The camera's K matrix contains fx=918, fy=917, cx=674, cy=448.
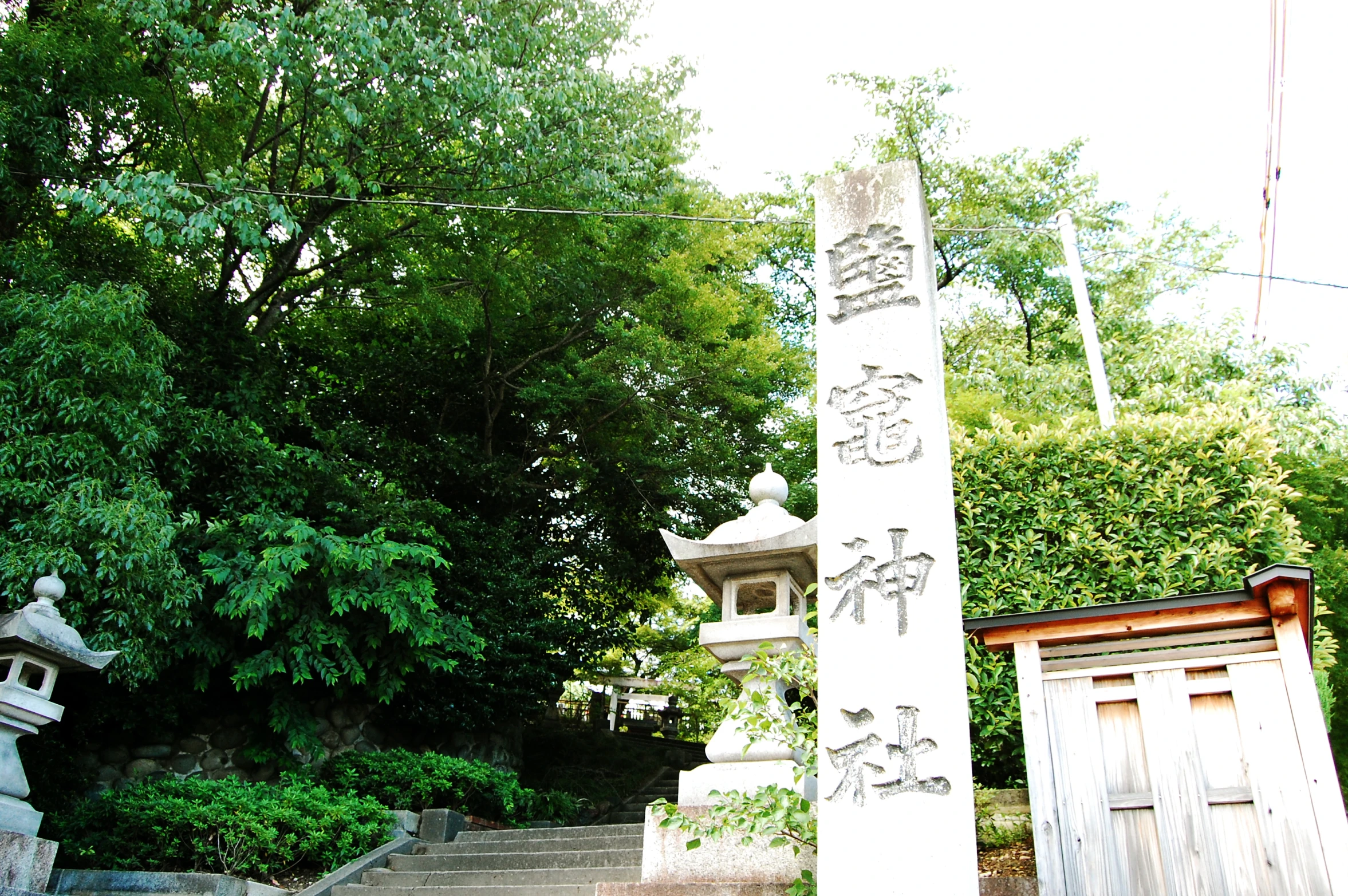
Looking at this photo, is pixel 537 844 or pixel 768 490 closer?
pixel 768 490

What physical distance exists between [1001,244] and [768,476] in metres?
9.52

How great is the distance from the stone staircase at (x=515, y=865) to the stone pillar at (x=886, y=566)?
118 inches

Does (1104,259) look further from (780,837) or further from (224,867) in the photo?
(224,867)

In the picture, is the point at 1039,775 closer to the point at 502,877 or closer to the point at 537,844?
the point at 502,877

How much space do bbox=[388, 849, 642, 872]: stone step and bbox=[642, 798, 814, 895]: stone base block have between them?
1.95 m

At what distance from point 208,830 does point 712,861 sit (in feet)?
14.9

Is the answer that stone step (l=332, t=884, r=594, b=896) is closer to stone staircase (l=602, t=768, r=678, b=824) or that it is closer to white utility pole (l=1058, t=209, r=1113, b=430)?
stone staircase (l=602, t=768, r=678, b=824)

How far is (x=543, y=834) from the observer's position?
8.41 m

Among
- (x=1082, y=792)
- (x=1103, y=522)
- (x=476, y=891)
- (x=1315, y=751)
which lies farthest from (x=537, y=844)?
(x=1315, y=751)

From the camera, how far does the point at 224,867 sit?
22.7ft

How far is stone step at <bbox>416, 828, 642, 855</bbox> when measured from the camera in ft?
24.9

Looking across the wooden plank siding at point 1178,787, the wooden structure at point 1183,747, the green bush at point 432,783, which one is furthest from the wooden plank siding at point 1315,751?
the green bush at point 432,783

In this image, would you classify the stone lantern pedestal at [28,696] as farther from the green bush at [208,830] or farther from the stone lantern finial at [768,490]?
the stone lantern finial at [768,490]

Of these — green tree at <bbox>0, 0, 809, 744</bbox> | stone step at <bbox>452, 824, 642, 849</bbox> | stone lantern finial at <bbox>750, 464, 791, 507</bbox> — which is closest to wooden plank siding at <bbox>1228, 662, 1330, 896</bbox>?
stone lantern finial at <bbox>750, 464, 791, 507</bbox>
